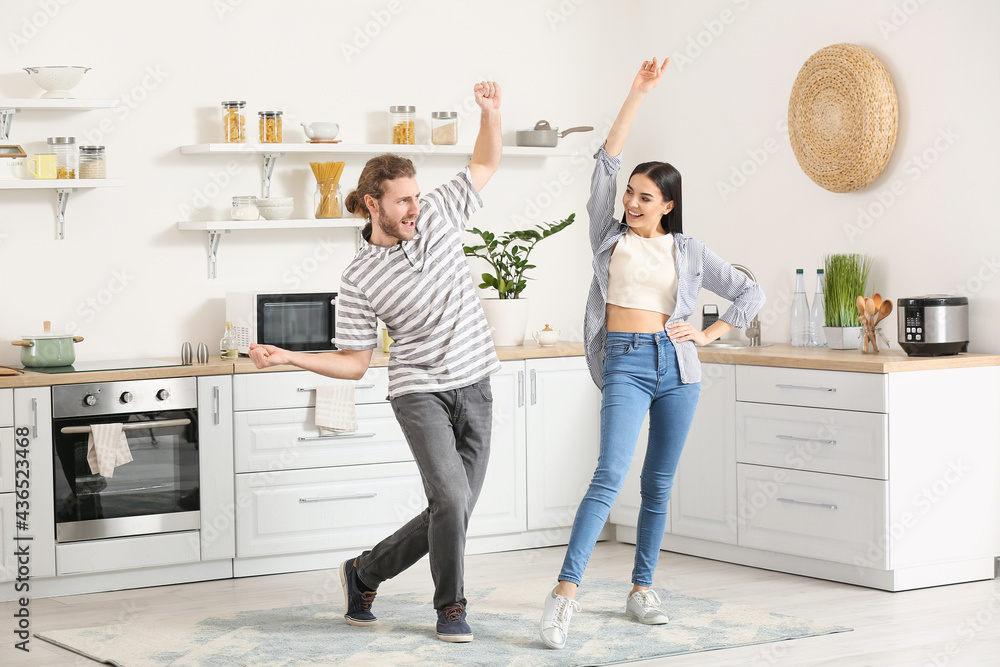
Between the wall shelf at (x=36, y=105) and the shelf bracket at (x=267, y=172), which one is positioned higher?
the wall shelf at (x=36, y=105)

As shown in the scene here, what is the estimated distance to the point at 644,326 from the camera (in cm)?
337

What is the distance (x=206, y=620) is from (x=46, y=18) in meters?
2.38

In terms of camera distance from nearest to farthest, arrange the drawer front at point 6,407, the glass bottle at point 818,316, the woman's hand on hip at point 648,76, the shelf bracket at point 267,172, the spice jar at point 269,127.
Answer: the woman's hand on hip at point 648,76 → the drawer front at point 6,407 → the glass bottle at point 818,316 → the spice jar at point 269,127 → the shelf bracket at point 267,172

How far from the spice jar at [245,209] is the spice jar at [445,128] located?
32.9 inches

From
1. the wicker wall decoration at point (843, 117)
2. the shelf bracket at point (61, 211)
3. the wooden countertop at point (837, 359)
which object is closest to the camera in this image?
the wooden countertop at point (837, 359)

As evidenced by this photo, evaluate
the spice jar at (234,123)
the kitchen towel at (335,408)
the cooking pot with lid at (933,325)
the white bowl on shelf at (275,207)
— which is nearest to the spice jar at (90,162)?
the spice jar at (234,123)

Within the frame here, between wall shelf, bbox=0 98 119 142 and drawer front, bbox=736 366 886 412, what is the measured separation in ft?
8.41

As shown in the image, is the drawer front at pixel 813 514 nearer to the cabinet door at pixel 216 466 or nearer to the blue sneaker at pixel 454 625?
the blue sneaker at pixel 454 625

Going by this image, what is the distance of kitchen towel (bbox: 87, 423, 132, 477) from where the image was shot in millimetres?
4031

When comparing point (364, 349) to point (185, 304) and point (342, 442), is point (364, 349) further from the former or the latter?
point (185, 304)

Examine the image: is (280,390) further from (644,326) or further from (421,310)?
(644,326)

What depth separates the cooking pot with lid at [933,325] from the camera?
389cm

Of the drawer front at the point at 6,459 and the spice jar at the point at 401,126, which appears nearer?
the drawer front at the point at 6,459

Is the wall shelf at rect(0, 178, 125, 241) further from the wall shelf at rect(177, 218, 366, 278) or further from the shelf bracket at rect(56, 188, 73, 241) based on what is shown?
the wall shelf at rect(177, 218, 366, 278)
